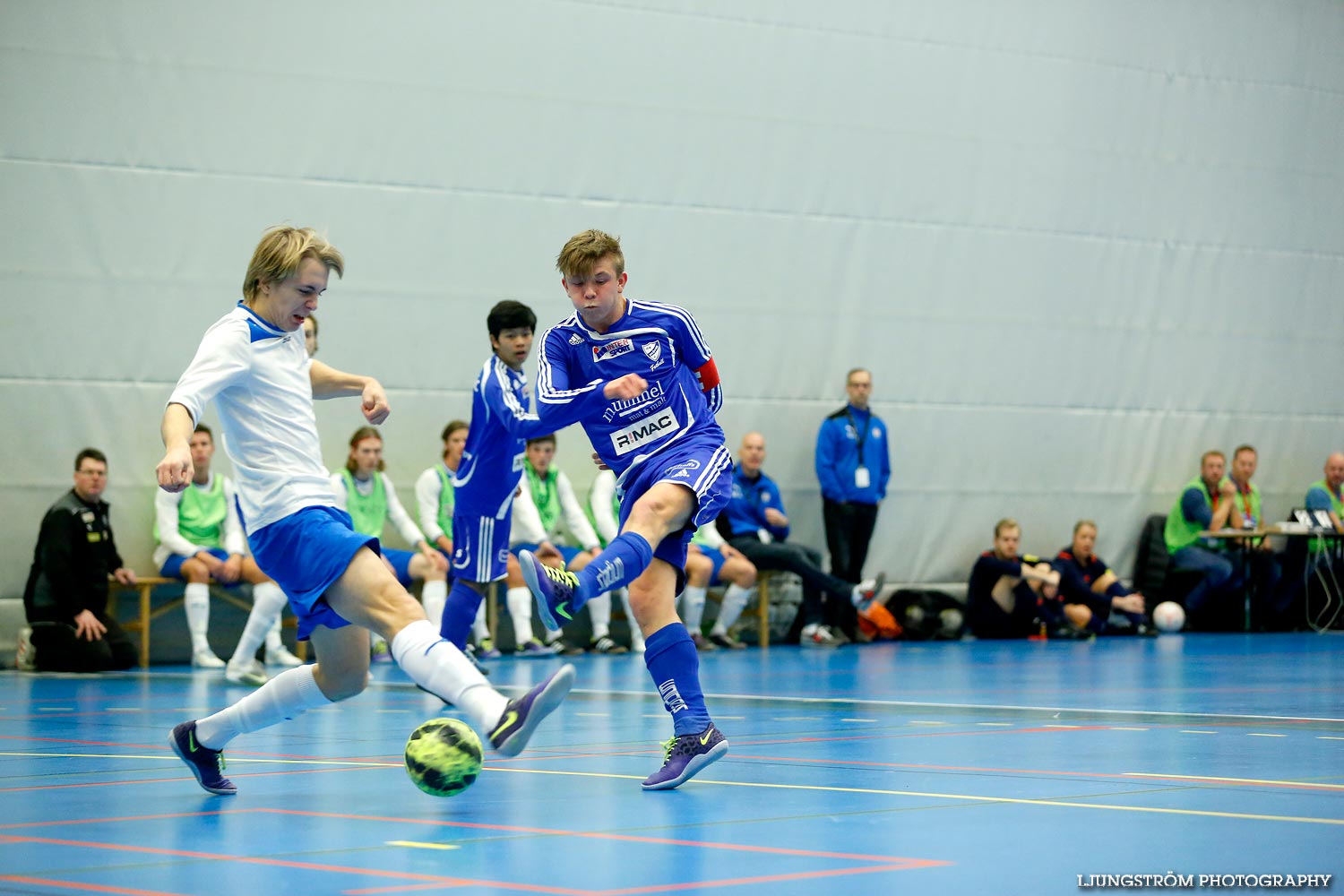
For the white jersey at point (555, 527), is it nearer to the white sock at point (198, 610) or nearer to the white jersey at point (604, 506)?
the white jersey at point (604, 506)

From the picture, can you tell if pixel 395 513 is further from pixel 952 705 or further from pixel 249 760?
pixel 249 760

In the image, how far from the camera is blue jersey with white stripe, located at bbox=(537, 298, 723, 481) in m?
5.03

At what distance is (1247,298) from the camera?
16328 mm

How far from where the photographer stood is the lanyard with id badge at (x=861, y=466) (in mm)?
13688

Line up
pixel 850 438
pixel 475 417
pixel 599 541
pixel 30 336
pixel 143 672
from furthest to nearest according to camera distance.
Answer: pixel 850 438, pixel 599 541, pixel 30 336, pixel 143 672, pixel 475 417

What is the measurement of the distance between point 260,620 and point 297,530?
20.3ft

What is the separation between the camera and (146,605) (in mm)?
11133

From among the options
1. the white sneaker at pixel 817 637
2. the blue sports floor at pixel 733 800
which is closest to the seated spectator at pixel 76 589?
the blue sports floor at pixel 733 800

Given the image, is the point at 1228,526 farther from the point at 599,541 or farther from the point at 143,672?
the point at 143,672

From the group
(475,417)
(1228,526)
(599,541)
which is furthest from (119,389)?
(1228,526)

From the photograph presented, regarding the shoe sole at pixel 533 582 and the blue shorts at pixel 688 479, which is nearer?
the shoe sole at pixel 533 582

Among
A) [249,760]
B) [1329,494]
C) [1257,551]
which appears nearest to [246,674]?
[249,760]

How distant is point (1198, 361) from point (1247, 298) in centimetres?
88

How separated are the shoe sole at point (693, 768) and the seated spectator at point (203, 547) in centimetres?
689
